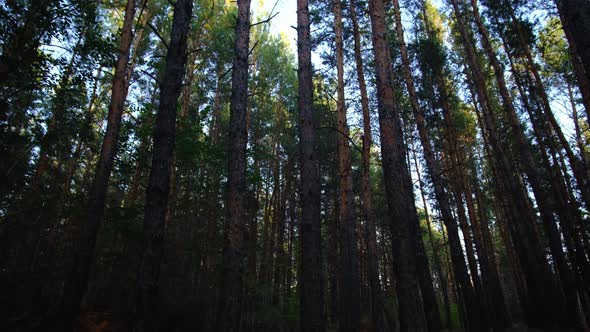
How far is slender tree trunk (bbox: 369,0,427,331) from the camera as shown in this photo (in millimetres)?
4969

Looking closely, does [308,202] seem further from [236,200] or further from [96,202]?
[96,202]

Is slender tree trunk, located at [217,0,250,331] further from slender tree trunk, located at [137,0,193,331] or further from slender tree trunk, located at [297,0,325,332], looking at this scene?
slender tree trunk, located at [297,0,325,332]

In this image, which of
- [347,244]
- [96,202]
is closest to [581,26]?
[347,244]

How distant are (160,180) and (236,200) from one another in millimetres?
1554

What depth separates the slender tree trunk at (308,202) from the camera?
579 cm

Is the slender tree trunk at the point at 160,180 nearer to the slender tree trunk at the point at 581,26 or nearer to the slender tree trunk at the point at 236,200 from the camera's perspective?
the slender tree trunk at the point at 236,200

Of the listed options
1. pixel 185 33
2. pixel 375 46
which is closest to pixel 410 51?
pixel 375 46

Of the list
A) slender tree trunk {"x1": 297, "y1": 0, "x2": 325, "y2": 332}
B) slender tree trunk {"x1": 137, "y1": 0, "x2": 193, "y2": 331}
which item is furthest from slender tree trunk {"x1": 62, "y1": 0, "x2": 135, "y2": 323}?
slender tree trunk {"x1": 297, "y1": 0, "x2": 325, "y2": 332}

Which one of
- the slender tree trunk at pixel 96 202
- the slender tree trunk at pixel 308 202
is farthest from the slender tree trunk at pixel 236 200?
the slender tree trunk at pixel 96 202

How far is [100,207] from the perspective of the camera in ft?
25.7

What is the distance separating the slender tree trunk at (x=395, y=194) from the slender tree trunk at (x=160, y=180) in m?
3.66

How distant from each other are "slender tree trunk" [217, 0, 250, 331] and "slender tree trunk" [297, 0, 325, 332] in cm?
141

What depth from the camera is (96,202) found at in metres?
7.79

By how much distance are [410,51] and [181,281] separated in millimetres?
13136
